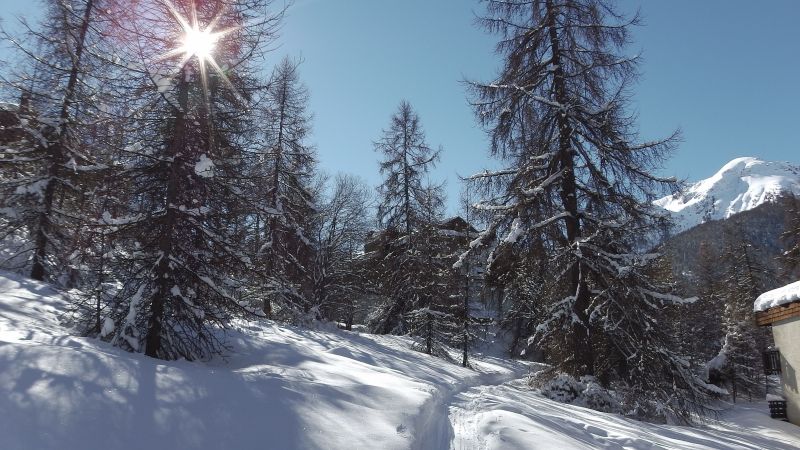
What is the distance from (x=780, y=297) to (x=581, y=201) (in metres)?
7.36

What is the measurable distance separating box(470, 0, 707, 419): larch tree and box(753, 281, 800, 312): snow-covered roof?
4377 mm

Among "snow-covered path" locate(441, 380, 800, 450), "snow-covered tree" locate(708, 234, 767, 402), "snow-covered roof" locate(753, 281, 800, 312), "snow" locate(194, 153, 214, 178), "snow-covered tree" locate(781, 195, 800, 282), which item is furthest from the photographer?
"snow-covered tree" locate(708, 234, 767, 402)

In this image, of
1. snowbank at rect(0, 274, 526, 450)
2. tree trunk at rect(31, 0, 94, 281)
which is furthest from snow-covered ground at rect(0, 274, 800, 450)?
tree trunk at rect(31, 0, 94, 281)

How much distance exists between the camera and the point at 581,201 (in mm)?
11586

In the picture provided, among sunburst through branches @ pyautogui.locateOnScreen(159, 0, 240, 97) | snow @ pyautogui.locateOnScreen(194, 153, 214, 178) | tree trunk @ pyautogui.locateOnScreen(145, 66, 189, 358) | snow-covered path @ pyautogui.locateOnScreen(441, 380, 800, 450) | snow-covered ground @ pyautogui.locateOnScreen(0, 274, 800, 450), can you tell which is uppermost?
sunburst through branches @ pyautogui.locateOnScreen(159, 0, 240, 97)

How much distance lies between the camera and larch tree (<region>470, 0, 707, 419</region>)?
32.9 ft

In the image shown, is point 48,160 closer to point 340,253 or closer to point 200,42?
point 200,42

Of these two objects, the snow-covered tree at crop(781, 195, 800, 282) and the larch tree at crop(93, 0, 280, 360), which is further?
the snow-covered tree at crop(781, 195, 800, 282)

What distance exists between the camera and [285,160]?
749 inches

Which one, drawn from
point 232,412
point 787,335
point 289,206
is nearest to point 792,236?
point 787,335

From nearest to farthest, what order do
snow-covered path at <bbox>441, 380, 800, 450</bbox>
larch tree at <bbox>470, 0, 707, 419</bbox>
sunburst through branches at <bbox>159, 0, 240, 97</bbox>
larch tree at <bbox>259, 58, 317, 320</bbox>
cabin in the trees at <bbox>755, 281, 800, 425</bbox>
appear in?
snow-covered path at <bbox>441, 380, 800, 450</bbox>
sunburst through branches at <bbox>159, 0, 240, 97</bbox>
larch tree at <bbox>470, 0, 707, 419</bbox>
cabin in the trees at <bbox>755, 281, 800, 425</bbox>
larch tree at <bbox>259, 58, 317, 320</bbox>

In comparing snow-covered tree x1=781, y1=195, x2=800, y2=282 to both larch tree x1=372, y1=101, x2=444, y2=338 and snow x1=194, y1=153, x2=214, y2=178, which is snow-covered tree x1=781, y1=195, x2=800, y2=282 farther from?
snow x1=194, y1=153, x2=214, y2=178

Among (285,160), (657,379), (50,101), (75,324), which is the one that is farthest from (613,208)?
(50,101)

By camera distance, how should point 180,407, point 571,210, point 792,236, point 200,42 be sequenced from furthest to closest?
point 792,236 → point 571,210 → point 200,42 → point 180,407
